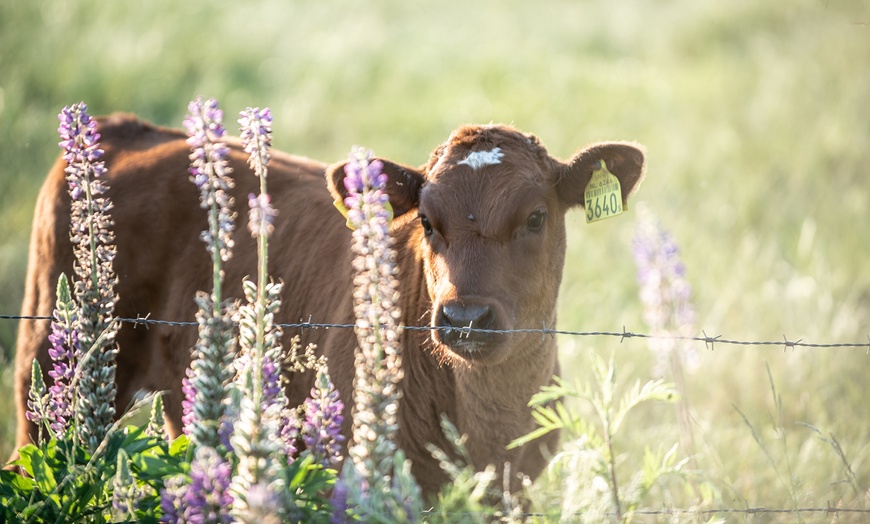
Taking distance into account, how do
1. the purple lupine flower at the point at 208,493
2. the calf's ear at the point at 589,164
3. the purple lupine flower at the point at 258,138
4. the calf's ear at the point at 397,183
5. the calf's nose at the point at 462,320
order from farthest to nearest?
the calf's ear at the point at 589,164
the calf's ear at the point at 397,183
the calf's nose at the point at 462,320
the purple lupine flower at the point at 258,138
the purple lupine flower at the point at 208,493

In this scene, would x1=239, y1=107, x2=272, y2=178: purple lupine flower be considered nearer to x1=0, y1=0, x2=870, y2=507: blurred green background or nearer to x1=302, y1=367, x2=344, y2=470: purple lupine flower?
x1=302, y1=367, x2=344, y2=470: purple lupine flower

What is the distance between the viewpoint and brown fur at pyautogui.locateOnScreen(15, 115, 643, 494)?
3.99m

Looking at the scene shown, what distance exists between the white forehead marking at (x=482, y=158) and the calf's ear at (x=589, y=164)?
37 centimetres

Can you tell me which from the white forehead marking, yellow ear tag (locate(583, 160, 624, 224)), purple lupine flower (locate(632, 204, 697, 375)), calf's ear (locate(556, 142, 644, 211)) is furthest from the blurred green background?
the white forehead marking

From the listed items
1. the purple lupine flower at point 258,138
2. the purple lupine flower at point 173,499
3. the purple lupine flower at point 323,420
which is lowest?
the purple lupine flower at point 173,499

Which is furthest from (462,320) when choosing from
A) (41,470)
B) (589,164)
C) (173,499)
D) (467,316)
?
(41,470)

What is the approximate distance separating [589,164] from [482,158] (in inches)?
21.8

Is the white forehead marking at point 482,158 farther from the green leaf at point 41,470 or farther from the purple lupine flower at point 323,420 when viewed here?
the green leaf at point 41,470

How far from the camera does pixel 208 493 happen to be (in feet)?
7.50

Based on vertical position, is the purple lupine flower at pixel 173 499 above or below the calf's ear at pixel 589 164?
below

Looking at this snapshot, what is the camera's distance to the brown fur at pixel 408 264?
13.1ft

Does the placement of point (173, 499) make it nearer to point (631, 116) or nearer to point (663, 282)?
point (663, 282)

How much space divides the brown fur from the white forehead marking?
0.04m

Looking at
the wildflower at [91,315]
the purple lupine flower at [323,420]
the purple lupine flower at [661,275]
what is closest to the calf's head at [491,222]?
the purple lupine flower at [661,275]
